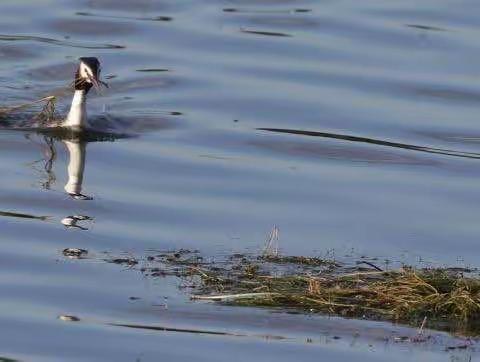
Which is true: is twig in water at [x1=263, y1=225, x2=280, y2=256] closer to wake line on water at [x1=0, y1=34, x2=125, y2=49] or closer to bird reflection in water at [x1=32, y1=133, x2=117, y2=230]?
bird reflection in water at [x1=32, y1=133, x2=117, y2=230]

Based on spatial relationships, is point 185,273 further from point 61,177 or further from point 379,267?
point 61,177

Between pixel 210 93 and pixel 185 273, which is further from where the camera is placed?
pixel 210 93

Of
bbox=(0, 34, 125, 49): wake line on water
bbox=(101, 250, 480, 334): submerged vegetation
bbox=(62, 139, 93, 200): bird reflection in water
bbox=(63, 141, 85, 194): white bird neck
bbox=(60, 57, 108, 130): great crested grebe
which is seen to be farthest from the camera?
bbox=(0, 34, 125, 49): wake line on water

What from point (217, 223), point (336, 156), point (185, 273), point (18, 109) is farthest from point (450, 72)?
point (185, 273)

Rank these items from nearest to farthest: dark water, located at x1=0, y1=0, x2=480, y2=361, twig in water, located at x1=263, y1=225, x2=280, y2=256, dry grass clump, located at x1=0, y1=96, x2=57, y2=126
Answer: dark water, located at x1=0, y1=0, x2=480, y2=361
twig in water, located at x1=263, y1=225, x2=280, y2=256
dry grass clump, located at x1=0, y1=96, x2=57, y2=126

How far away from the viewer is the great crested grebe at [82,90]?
16.9 metres

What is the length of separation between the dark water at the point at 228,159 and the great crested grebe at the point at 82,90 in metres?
0.31

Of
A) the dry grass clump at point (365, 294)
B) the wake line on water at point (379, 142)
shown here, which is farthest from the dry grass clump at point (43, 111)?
the dry grass clump at point (365, 294)

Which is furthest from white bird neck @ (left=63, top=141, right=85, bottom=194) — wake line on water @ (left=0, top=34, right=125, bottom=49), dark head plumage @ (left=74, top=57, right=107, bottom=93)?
wake line on water @ (left=0, top=34, right=125, bottom=49)

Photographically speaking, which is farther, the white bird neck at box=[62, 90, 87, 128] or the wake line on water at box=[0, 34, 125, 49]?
the wake line on water at box=[0, 34, 125, 49]

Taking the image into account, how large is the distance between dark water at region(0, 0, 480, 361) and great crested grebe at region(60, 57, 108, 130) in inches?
12.4

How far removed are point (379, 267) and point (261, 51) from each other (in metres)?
9.10

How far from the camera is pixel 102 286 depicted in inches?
437

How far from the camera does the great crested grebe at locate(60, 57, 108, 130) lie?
1686 centimetres
